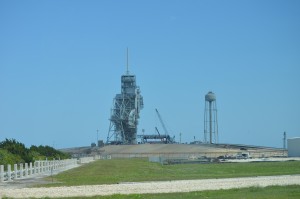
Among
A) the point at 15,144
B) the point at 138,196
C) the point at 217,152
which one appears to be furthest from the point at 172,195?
the point at 217,152

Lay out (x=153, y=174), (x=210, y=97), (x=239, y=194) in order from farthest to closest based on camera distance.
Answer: (x=210, y=97)
(x=153, y=174)
(x=239, y=194)

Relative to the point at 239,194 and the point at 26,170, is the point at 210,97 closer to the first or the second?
the point at 26,170

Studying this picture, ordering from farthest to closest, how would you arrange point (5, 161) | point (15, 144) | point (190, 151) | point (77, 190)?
1. point (190, 151)
2. point (15, 144)
3. point (5, 161)
4. point (77, 190)

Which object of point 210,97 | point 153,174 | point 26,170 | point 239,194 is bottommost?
point 153,174

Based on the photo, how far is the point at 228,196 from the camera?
24734 millimetres

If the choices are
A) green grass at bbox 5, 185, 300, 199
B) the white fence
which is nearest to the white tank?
the white fence

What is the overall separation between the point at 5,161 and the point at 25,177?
460 centimetres

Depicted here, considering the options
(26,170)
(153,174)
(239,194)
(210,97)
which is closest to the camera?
(239,194)

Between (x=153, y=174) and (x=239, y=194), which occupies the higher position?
(x=239, y=194)

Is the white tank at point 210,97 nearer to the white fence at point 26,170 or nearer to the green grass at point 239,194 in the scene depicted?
the white fence at point 26,170

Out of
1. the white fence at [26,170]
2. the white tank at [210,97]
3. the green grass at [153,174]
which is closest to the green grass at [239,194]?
the green grass at [153,174]

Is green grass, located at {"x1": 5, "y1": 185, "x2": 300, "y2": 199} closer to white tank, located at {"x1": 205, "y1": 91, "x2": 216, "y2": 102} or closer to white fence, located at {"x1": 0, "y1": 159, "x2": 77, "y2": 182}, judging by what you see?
white fence, located at {"x1": 0, "y1": 159, "x2": 77, "y2": 182}

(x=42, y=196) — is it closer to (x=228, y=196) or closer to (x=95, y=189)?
(x=95, y=189)

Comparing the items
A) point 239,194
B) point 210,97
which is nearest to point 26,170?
point 239,194
